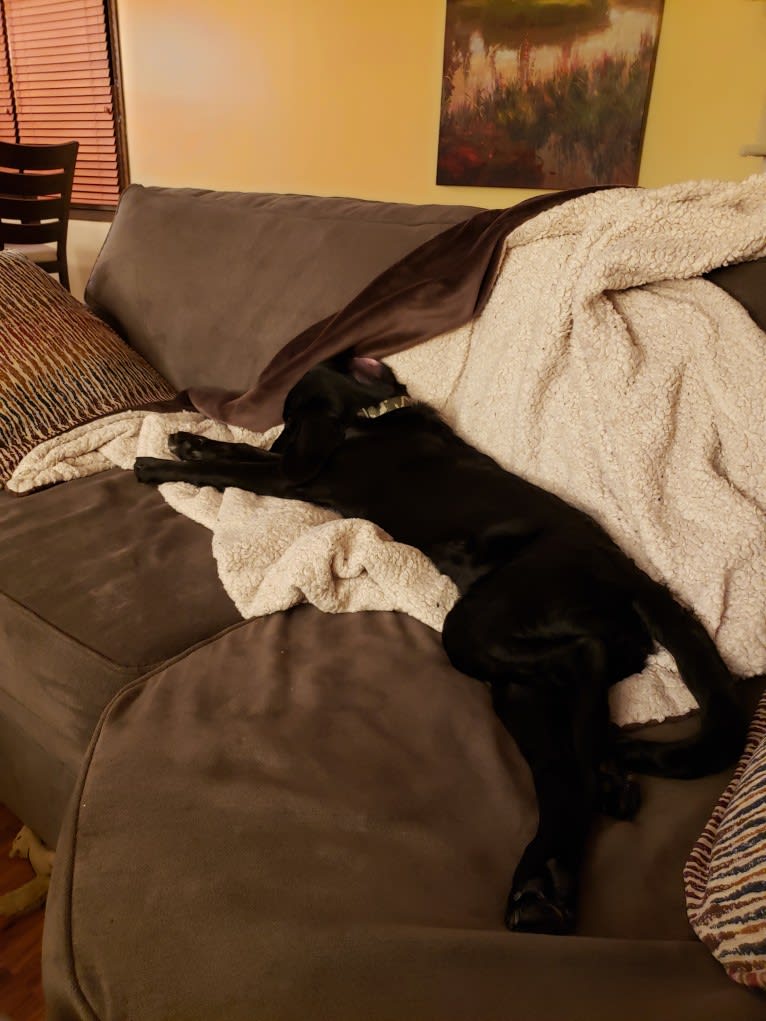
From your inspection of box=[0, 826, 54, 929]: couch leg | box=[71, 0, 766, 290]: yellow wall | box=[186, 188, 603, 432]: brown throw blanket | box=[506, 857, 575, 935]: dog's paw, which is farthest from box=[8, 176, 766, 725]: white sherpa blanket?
box=[71, 0, 766, 290]: yellow wall

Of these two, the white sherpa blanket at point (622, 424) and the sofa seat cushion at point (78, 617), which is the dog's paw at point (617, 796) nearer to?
the white sherpa blanket at point (622, 424)

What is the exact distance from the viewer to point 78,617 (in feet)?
3.38

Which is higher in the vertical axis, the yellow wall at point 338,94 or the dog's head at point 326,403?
the yellow wall at point 338,94

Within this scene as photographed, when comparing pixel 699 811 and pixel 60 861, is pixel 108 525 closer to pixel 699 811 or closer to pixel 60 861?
pixel 60 861

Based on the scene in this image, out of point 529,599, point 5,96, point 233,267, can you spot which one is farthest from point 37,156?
point 529,599

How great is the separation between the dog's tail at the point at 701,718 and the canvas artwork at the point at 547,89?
2.01 m

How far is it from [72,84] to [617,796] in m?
4.29

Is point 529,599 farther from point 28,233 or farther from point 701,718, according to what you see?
point 28,233

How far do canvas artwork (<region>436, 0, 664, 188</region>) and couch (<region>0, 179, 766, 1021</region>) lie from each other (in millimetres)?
1362

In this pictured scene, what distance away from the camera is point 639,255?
115 cm

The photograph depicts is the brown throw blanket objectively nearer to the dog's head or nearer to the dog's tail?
the dog's head

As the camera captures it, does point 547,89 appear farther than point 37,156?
No

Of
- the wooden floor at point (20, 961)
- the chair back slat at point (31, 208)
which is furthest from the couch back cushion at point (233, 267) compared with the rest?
the chair back slat at point (31, 208)

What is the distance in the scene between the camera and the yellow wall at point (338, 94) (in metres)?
2.22
